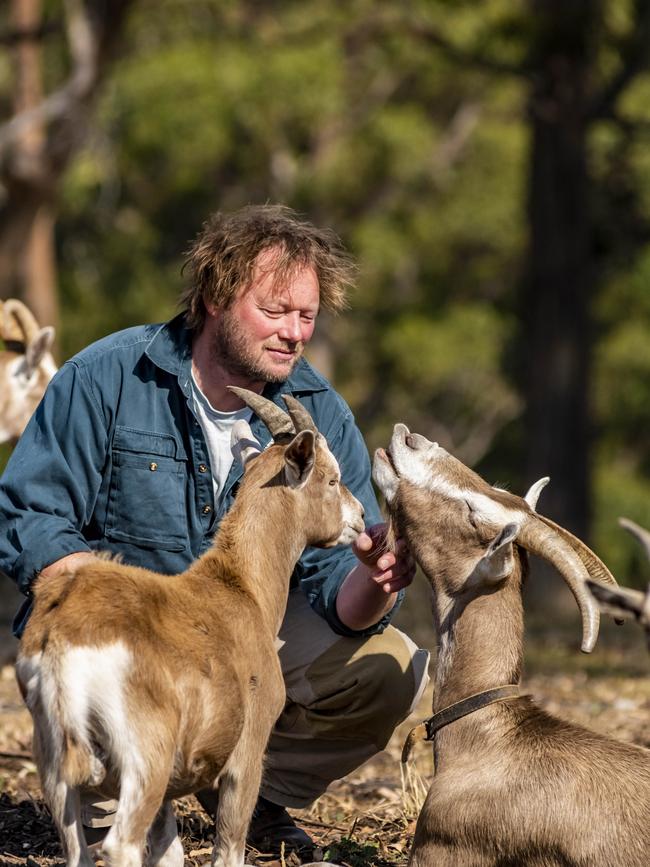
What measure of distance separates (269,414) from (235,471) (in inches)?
20.4

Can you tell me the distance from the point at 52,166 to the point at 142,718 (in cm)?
1701

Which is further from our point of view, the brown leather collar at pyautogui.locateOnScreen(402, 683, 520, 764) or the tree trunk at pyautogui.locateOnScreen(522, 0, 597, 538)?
the tree trunk at pyautogui.locateOnScreen(522, 0, 597, 538)

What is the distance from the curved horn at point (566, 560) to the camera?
4.51 m

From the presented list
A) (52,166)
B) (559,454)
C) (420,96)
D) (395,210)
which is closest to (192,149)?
(52,166)

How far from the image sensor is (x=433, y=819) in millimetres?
4836

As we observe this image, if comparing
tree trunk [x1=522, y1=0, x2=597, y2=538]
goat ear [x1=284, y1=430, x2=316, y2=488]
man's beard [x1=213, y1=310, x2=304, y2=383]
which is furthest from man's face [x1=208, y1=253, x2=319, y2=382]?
tree trunk [x1=522, y1=0, x2=597, y2=538]

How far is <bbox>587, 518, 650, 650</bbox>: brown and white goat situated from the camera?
376 cm

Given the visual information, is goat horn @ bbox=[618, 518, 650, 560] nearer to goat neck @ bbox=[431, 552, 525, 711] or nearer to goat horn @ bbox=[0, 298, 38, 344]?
goat neck @ bbox=[431, 552, 525, 711]

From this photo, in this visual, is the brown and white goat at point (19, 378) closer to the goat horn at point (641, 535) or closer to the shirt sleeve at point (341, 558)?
the shirt sleeve at point (341, 558)

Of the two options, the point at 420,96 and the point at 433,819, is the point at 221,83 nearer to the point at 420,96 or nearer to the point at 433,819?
the point at 420,96

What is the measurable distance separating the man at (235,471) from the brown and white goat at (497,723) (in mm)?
266

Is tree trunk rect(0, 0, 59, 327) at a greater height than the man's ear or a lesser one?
greater

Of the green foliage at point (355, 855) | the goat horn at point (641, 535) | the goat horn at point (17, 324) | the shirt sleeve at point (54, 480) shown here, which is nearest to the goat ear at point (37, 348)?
the goat horn at point (17, 324)

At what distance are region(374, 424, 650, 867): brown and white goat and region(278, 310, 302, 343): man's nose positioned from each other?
578 mm
